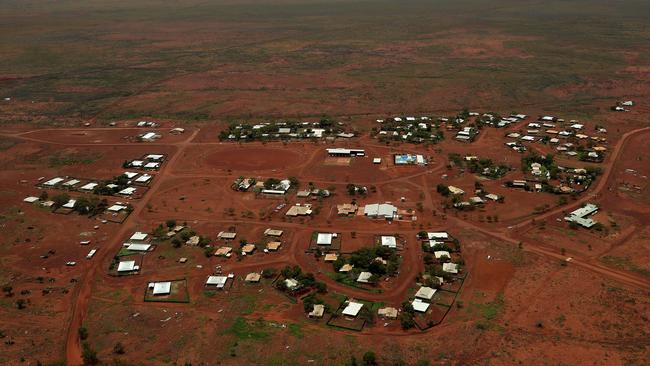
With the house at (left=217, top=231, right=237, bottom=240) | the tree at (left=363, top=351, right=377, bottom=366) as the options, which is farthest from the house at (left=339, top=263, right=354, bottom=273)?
the house at (left=217, top=231, right=237, bottom=240)

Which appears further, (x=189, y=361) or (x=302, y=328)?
(x=302, y=328)

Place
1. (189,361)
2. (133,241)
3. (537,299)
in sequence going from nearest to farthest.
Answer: (189,361) → (537,299) → (133,241)

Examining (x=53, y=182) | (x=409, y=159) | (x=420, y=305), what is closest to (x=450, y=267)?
(x=420, y=305)

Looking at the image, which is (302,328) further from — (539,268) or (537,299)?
(539,268)

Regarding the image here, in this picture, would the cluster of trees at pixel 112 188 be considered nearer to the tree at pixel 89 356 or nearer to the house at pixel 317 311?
the tree at pixel 89 356

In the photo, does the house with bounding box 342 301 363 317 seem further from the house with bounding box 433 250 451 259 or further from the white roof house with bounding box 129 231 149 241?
the white roof house with bounding box 129 231 149 241

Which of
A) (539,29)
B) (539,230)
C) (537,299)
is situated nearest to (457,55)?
(539,29)

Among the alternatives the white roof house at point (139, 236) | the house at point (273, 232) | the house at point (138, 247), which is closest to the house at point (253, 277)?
the house at point (273, 232)

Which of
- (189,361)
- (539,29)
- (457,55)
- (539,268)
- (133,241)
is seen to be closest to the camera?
(189,361)
